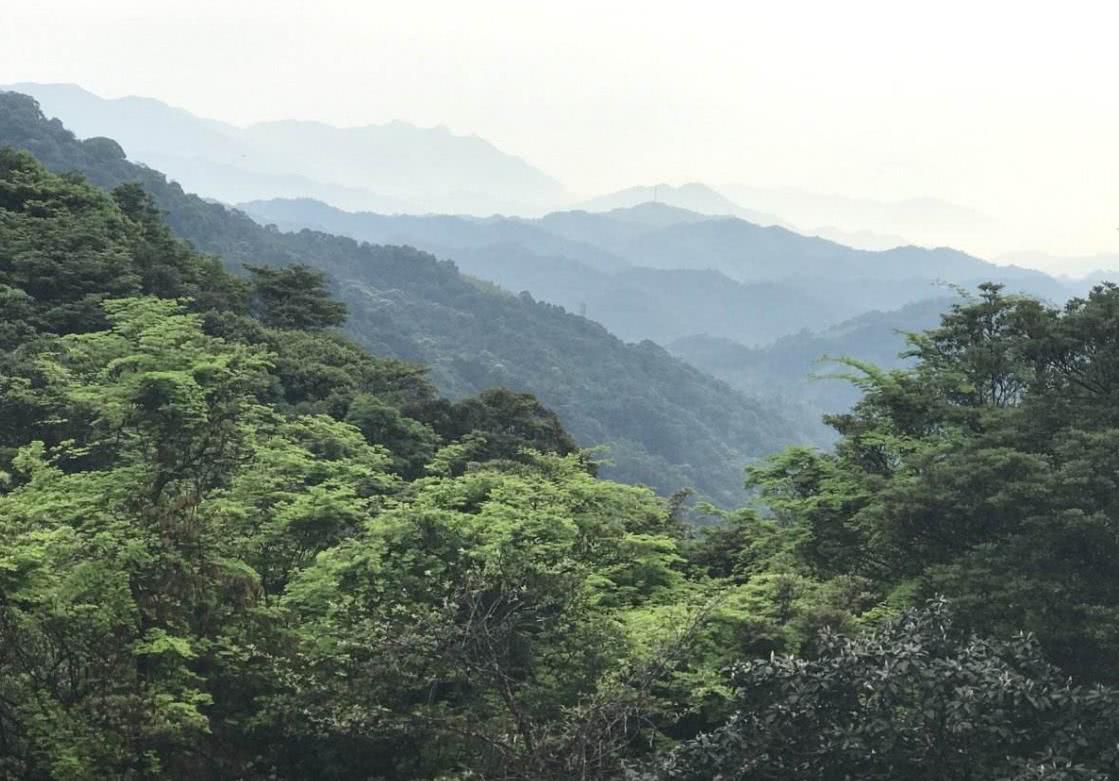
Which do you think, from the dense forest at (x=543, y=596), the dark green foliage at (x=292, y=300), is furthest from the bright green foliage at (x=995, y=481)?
the dark green foliage at (x=292, y=300)

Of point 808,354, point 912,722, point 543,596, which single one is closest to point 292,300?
point 543,596

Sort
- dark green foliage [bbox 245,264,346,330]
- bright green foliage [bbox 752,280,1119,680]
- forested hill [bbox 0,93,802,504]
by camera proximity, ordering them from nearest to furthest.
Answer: bright green foliage [bbox 752,280,1119,680] → dark green foliage [bbox 245,264,346,330] → forested hill [bbox 0,93,802,504]

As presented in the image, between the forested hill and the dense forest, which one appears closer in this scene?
the dense forest

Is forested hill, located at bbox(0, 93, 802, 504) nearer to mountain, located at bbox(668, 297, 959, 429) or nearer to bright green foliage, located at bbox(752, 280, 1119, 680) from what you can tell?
mountain, located at bbox(668, 297, 959, 429)

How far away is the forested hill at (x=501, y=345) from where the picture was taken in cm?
7156

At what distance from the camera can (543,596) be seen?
796 centimetres

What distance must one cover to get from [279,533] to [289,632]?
1.64 meters

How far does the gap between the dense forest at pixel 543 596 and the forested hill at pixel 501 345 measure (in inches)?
1964

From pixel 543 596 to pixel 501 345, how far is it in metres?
90.1

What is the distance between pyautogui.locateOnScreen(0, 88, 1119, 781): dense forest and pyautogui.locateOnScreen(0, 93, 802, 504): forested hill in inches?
1964

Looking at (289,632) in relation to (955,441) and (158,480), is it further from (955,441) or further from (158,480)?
(955,441)

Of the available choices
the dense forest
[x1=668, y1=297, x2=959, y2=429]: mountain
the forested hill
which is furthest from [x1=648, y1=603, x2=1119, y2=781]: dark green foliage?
[x1=668, y1=297, x2=959, y2=429]: mountain

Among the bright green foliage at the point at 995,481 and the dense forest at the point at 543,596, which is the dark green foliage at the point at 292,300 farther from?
the bright green foliage at the point at 995,481

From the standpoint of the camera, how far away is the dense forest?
6.04 metres
